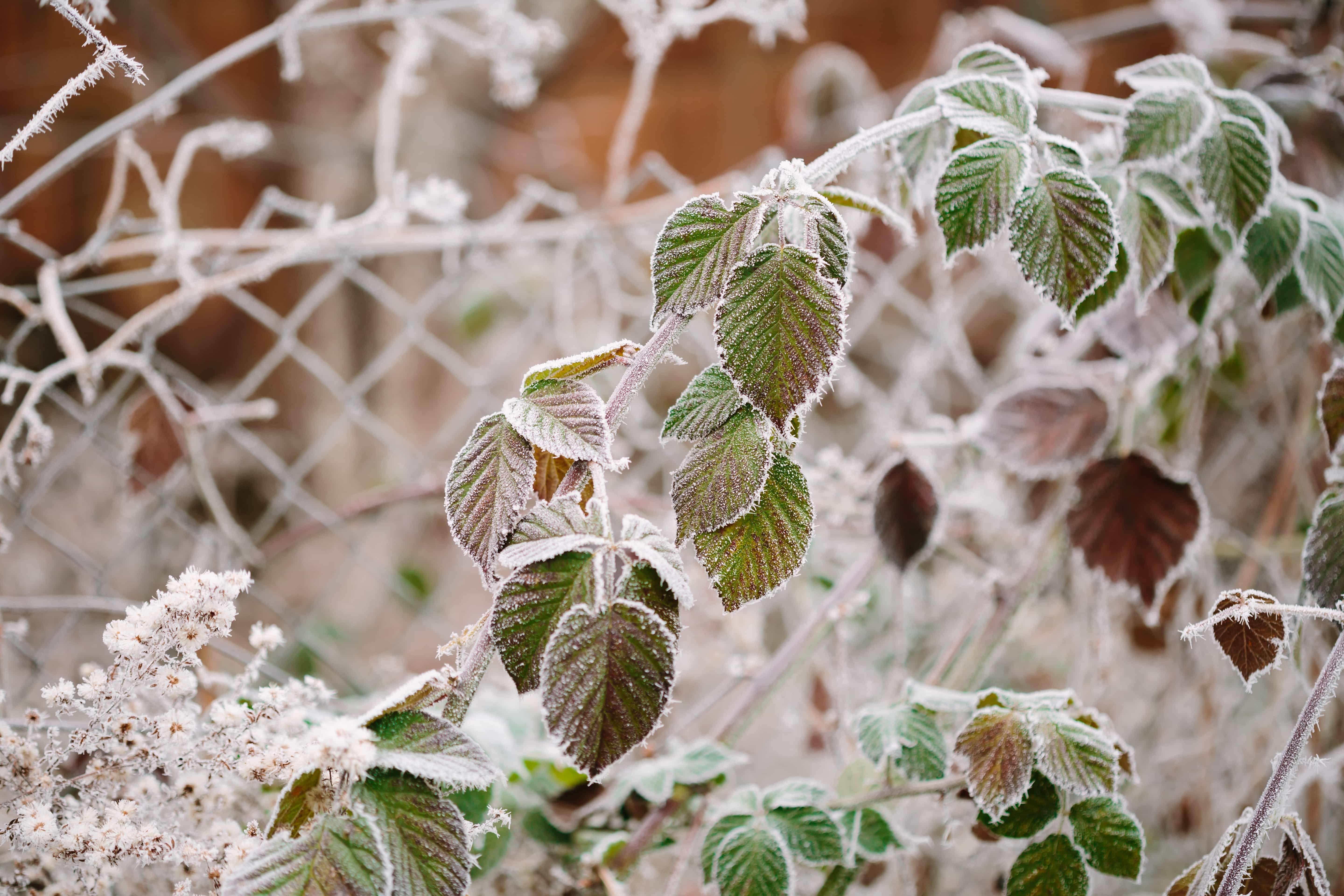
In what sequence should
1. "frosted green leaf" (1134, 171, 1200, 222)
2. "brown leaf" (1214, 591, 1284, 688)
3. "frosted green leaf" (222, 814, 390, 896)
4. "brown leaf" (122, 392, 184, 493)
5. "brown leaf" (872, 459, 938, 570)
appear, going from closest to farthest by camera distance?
"frosted green leaf" (222, 814, 390, 896), "brown leaf" (1214, 591, 1284, 688), "frosted green leaf" (1134, 171, 1200, 222), "brown leaf" (872, 459, 938, 570), "brown leaf" (122, 392, 184, 493)

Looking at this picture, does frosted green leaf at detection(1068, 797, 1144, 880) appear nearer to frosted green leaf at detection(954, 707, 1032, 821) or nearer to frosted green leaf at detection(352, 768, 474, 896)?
frosted green leaf at detection(954, 707, 1032, 821)

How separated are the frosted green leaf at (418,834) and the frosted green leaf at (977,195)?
37 centimetres

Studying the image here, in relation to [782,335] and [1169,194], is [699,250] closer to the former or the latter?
[782,335]

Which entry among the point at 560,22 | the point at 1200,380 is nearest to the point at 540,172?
the point at 560,22

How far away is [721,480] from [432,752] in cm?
18

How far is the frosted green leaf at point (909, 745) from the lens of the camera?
55 cm

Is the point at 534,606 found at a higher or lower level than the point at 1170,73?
lower

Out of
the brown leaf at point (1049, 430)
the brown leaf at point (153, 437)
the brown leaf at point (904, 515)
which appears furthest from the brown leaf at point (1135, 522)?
the brown leaf at point (153, 437)

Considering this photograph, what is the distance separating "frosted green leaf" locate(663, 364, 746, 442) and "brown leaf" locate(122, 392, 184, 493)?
0.60m

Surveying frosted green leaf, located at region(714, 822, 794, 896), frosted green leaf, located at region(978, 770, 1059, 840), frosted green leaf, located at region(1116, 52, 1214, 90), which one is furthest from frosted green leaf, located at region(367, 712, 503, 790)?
frosted green leaf, located at region(1116, 52, 1214, 90)

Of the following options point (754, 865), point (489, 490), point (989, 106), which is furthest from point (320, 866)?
point (989, 106)

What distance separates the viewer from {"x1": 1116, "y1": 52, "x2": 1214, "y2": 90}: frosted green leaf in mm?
564

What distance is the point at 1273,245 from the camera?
583 mm

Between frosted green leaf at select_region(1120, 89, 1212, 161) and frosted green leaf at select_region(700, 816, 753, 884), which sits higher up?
frosted green leaf at select_region(1120, 89, 1212, 161)
